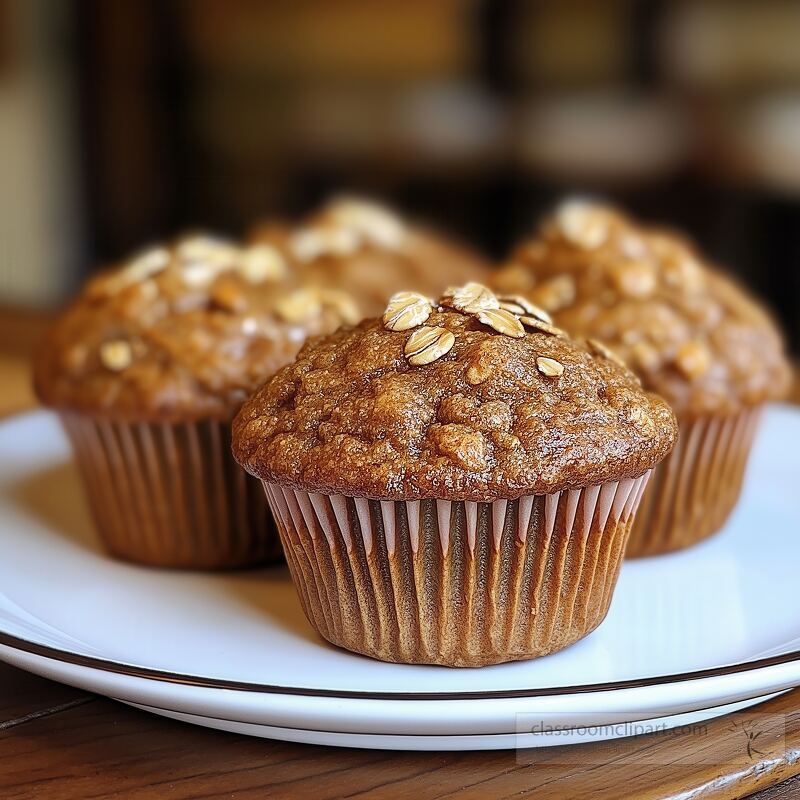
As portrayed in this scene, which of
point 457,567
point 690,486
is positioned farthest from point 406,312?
point 690,486

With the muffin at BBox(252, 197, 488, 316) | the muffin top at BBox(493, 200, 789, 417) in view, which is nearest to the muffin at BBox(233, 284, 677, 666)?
the muffin top at BBox(493, 200, 789, 417)

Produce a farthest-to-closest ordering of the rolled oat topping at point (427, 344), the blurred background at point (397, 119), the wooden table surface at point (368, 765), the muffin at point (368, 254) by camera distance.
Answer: the blurred background at point (397, 119), the muffin at point (368, 254), the rolled oat topping at point (427, 344), the wooden table surface at point (368, 765)

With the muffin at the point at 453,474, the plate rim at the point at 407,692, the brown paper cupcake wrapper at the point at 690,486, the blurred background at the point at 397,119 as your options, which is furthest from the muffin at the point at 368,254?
the blurred background at the point at 397,119

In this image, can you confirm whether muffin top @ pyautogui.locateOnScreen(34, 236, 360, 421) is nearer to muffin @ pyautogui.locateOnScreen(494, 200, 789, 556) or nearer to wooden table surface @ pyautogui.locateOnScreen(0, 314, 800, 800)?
muffin @ pyautogui.locateOnScreen(494, 200, 789, 556)

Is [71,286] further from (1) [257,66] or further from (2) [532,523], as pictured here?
(2) [532,523]

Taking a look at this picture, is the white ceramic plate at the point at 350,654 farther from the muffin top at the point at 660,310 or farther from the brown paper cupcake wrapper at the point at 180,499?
the muffin top at the point at 660,310

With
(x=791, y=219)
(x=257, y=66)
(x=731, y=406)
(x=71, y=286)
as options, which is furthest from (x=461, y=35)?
(x=731, y=406)

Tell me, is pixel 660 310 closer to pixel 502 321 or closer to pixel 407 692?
pixel 502 321
